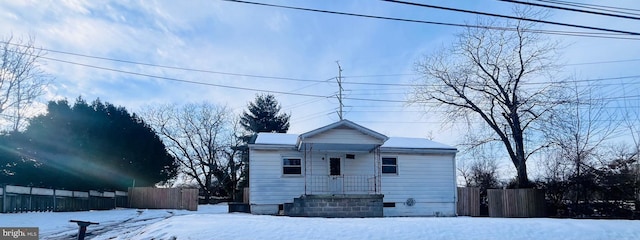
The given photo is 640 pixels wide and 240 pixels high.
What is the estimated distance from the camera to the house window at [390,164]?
2047 cm

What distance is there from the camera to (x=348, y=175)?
2005cm

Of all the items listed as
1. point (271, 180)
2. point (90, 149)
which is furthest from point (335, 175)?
point (90, 149)

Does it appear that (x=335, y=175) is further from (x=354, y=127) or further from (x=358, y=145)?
(x=354, y=127)

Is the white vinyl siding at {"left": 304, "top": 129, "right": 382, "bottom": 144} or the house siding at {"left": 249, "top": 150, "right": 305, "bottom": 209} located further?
the house siding at {"left": 249, "top": 150, "right": 305, "bottom": 209}

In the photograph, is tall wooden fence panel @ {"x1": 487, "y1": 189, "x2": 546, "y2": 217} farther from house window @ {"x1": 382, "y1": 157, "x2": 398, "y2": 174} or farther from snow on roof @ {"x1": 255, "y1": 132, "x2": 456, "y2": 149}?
house window @ {"x1": 382, "y1": 157, "x2": 398, "y2": 174}

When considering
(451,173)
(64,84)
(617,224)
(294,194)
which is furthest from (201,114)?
(617,224)

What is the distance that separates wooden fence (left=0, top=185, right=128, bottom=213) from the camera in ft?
51.6

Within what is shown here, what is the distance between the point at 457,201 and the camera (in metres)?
21.5

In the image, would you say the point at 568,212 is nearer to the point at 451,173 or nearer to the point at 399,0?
the point at 451,173

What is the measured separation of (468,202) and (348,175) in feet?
20.8

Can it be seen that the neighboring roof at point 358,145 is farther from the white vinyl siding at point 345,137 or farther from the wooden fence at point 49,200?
the wooden fence at point 49,200

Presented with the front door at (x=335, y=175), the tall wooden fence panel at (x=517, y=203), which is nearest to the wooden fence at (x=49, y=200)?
the front door at (x=335, y=175)

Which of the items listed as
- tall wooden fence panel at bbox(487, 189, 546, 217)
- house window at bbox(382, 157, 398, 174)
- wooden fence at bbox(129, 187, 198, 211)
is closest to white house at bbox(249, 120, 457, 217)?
house window at bbox(382, 157, 398, 174)

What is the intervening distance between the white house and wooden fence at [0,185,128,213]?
7.77 m
